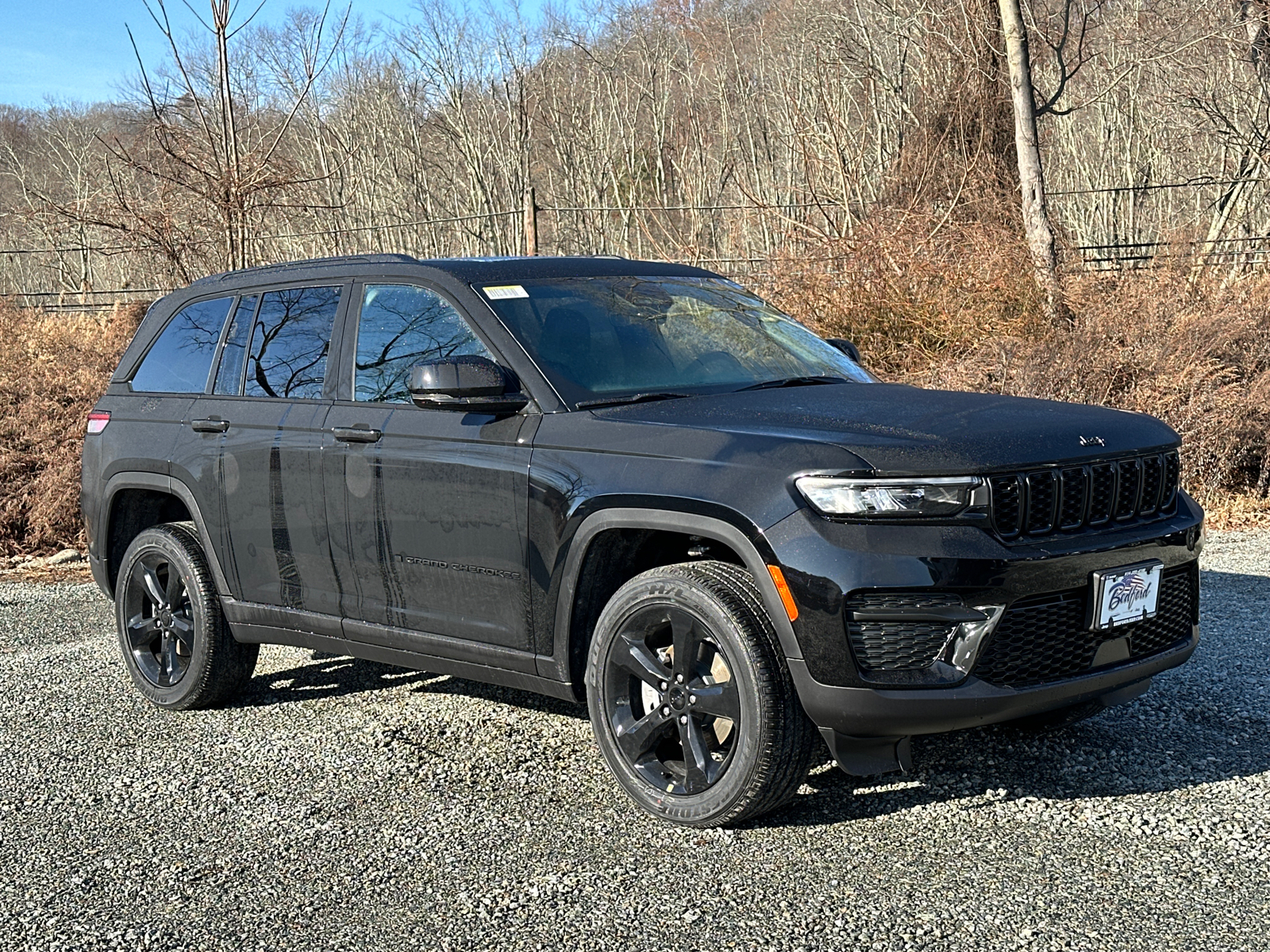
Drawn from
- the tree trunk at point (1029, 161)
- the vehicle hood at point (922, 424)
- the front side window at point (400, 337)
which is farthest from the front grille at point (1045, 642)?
the tree trunk at point (1029, 161)

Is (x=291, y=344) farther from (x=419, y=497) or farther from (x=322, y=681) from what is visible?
(x=322, y=681)

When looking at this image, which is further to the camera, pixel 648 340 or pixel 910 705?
pixel 648 340

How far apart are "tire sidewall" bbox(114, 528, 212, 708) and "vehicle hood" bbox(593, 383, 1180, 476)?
2.38 m

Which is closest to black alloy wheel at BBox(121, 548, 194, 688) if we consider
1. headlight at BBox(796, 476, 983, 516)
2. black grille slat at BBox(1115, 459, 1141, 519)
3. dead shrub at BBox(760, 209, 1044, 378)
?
headlight at BBox(796, 476, 983, 516)

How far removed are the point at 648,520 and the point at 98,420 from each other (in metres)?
3.53

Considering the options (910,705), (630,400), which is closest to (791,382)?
(630,400)

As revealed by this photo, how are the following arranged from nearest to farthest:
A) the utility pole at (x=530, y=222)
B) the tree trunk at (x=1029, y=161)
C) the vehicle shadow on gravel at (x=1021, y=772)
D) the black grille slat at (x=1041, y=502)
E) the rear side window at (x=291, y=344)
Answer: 1. the black grille slat at (x=1041, y=502)
2. the vehicle shadow on gravel at (x=1021, y=772)
3. the rear side window at (x=291, y=344)
4. the tree trunk at (x=1029, y=161)
5. the utility pole at (x=530, y=222)

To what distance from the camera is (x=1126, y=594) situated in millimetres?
4031

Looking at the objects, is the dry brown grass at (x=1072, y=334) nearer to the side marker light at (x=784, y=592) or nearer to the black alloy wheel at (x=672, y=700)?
the black alloy wheel at (x=672, y=700)

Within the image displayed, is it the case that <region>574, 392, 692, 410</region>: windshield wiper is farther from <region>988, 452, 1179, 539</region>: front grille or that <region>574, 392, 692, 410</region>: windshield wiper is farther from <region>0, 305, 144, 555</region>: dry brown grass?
<region>0, 305, 144, 555</region>: dry brown grass

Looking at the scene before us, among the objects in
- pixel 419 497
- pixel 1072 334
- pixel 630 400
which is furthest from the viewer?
pixel 1072 334

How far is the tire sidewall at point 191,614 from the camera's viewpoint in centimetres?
576

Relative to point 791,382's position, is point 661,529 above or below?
below

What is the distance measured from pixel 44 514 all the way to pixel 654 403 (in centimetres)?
792
